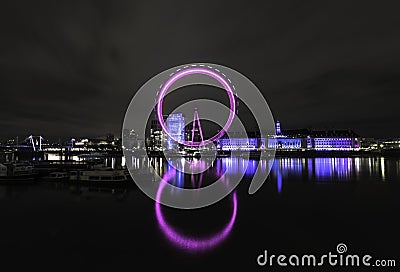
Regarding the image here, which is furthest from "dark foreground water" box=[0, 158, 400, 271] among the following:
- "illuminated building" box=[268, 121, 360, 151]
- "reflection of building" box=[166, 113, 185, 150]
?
"reflection of building" box=[166, 113, 185, 150]

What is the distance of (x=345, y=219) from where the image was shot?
9781mm

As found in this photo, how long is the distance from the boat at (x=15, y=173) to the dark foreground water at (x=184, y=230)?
504 cm

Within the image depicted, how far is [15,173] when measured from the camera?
1892 centimetres

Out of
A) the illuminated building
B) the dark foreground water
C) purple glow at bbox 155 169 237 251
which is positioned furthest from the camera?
the illuminated building

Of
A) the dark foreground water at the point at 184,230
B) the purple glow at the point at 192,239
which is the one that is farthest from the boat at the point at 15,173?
the purple glow at the point at 192,239

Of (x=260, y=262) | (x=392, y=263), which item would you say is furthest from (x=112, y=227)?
(x=392, y=263)

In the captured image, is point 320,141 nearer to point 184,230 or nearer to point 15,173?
point 15,173

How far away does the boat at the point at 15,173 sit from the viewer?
18.3 metres

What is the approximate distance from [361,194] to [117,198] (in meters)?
12.7

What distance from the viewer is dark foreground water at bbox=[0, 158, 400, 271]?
6.57 metres

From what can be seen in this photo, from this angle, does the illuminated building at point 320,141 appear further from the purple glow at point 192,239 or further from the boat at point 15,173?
the purple glow at point 192,239

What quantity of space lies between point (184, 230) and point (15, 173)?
16202mm

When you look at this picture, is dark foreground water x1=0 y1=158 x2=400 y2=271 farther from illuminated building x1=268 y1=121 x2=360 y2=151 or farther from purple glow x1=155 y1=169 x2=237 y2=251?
illuminated building x1=268 y1=121 x2=360 y2=151

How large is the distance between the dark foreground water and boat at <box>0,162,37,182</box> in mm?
5038
